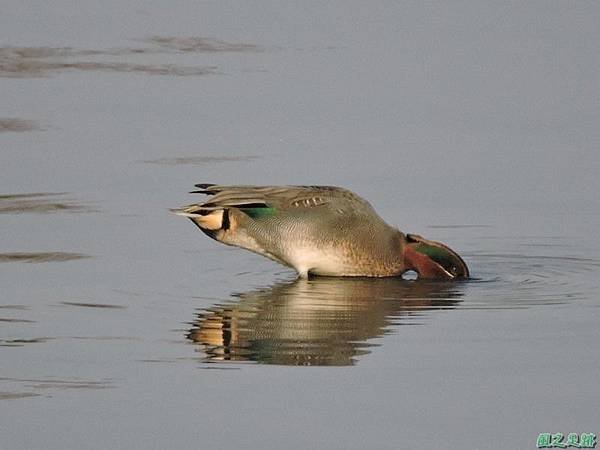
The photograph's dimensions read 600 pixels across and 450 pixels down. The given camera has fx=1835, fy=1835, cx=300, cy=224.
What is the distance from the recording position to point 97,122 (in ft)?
47.2

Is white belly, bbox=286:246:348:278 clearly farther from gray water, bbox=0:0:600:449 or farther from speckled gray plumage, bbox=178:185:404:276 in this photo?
gray water, bbox=0:0:600:449

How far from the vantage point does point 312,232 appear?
443 inches

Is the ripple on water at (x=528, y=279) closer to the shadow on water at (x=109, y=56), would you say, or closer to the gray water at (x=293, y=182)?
the gray water at (x=293, y=182)

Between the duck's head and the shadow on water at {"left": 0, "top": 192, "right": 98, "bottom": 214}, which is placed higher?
the shadow on water at {"left": 0, "top": 192, "right": 98, "bottom": 214}

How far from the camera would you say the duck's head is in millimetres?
11016

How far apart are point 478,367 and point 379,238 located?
2.70 m

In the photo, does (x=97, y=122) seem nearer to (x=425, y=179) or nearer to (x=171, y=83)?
(x=171, y=83)

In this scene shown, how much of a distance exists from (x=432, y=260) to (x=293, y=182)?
205 cm

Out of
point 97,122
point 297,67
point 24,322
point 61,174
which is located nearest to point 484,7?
point 297,67

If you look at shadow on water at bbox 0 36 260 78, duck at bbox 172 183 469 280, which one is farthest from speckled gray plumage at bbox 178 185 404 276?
→ shadow on water at bbox 0 36 260 78

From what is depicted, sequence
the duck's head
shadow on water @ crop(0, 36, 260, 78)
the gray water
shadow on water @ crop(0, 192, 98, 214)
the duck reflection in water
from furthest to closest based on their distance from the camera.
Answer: shadow on water @ crop(0, 36, 260, 78)
shadow on water @ crop(0, 192, 98, 214)
the duck's head
the duck reflection in water
the gray water

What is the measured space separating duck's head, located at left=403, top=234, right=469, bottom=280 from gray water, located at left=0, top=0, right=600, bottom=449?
0.45ft

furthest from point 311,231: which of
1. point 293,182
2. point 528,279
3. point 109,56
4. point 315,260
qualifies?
point 109,56

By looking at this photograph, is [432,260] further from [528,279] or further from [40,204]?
[40,204]
